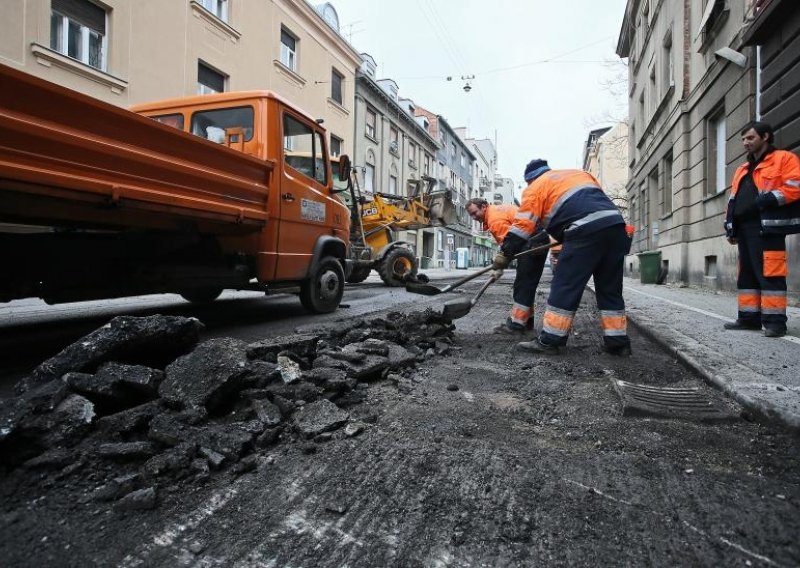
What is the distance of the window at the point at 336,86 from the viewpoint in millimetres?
19641

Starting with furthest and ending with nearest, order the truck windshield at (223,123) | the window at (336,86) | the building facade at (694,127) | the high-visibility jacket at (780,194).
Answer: the window at (336,86), the building facade at (694,127), the truck windshield at (223,123), the high-visibility jacket at (780,194)

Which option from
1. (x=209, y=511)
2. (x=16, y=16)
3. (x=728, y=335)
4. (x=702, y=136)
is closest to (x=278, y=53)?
(x=16, y=16)

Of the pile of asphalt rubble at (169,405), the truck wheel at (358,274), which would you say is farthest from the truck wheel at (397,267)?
the pile of asphalt rubble at (169,405)

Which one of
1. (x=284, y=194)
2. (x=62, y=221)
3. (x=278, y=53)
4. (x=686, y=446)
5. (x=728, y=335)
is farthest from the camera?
(x=278, y=53)

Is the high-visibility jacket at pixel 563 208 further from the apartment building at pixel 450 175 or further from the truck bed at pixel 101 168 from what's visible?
the apartment building at pixel 450 175

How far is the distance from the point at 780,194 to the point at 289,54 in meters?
16.4

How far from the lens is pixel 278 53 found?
50.6ft

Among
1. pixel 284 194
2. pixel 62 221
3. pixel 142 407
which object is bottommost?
pixel 142 407

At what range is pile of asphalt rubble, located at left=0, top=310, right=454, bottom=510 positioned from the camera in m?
1.67

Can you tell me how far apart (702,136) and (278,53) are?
12.7 meters

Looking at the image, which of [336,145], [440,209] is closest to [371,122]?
[336,145]

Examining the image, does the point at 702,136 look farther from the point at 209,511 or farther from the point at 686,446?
the point at 209,511

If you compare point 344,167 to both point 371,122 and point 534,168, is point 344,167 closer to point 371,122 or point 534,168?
point 534,168

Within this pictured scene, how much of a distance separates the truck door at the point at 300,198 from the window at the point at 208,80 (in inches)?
343
